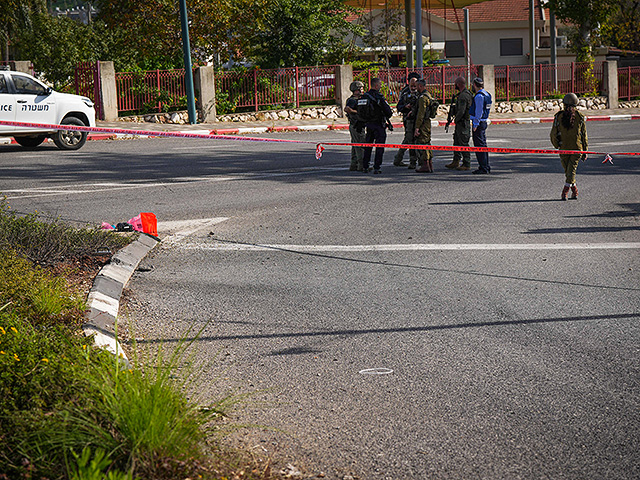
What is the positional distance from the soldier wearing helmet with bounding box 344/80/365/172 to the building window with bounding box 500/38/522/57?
49772 millimetres

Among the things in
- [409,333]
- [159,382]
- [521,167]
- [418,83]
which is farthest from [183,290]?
[521,167]

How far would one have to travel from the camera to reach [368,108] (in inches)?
568

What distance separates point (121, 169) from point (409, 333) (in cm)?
1066

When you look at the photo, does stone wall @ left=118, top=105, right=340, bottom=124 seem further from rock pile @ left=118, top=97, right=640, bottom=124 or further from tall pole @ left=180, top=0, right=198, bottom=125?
tall pole @ left=180, top=0, right=198, bottom=125

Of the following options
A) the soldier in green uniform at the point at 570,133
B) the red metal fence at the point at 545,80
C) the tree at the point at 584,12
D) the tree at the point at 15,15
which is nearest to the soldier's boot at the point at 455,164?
the soldier in green uniform at the point at 570,133

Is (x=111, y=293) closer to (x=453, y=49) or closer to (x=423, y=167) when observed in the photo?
(x=423, y=167)

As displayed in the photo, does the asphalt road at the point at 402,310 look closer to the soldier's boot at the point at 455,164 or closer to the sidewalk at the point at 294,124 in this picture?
the soldier's boot at the point at 455,164

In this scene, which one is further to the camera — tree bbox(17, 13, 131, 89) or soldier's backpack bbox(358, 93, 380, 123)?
tree bbox(17, 13, 131, 89)

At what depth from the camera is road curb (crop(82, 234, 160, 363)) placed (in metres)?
5.38

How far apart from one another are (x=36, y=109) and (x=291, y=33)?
1626cm

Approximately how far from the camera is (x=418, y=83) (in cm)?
1467

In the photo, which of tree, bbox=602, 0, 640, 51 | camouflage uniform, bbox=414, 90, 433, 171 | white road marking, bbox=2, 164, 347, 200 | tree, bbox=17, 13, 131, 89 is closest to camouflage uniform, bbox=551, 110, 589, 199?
camouflage uniform, bbox=414, 90, 433, 171

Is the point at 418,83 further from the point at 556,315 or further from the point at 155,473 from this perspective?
the point at 155,473

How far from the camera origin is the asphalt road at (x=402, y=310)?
416 centimetres
